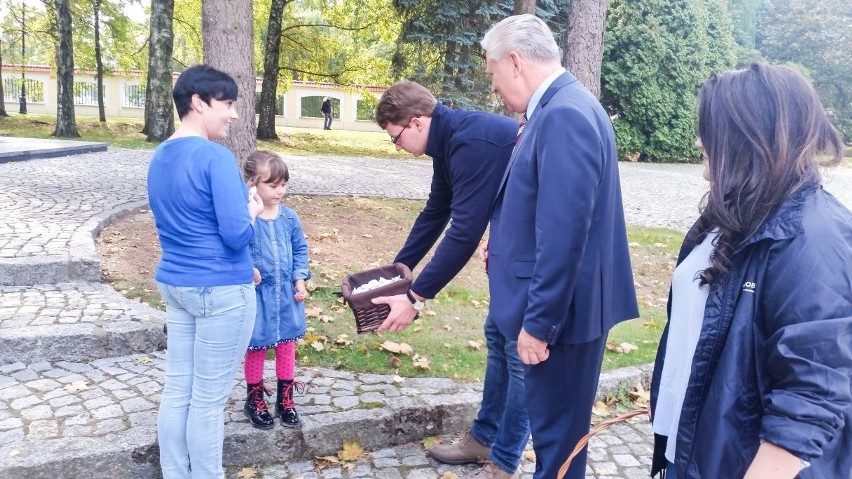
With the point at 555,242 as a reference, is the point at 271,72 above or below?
above

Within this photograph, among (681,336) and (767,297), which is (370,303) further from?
(767,297)

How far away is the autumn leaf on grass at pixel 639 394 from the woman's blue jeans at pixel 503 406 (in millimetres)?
1510

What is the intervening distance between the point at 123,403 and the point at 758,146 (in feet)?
11.9

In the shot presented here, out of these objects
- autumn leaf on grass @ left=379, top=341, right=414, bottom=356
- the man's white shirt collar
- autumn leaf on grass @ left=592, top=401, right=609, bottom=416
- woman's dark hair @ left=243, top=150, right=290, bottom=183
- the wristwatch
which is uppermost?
the man's white shirt collar

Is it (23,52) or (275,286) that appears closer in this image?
(275,286)

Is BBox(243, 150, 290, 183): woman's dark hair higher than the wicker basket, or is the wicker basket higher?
BBox(243, 150, 290, 183): woman's dark hair

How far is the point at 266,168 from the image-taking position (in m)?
3.56

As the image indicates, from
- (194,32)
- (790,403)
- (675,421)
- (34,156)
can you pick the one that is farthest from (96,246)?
(194,32)

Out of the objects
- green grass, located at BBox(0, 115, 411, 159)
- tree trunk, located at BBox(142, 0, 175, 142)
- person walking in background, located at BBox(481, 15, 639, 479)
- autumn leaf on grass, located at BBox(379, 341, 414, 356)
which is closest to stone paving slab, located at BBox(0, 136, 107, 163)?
green grass, located at BBox(0, 115, 411, 159)

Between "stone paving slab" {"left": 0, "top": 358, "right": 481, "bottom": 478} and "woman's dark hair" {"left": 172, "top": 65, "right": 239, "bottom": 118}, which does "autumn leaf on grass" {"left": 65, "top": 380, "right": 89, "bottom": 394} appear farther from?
"woman's dark hair" {"left": 172, "top": 65, "right": 239, "bottom": 118}

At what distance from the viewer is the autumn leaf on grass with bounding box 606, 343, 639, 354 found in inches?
211

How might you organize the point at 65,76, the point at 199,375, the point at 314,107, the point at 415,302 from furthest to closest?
the point at 314,107
the point at 65,76
the point at 415,302
the point at 199,375

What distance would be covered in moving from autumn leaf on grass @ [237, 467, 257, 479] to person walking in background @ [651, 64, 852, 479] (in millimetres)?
2391

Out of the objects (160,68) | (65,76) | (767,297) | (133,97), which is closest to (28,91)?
(133,97)
